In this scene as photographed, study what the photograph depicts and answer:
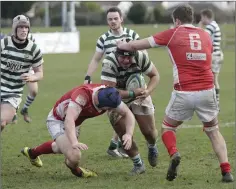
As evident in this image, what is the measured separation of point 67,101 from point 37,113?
7194 mm

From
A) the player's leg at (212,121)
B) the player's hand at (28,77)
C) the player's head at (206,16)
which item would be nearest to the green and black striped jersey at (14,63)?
the player's hand at (28,77)

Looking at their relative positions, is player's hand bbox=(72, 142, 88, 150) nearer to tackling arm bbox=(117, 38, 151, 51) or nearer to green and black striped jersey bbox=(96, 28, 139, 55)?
tackling arm bbox=(117, 38, 151, 51)

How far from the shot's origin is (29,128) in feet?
42.1

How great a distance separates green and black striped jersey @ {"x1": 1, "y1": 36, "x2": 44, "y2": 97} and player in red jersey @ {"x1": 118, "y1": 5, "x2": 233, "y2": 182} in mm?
1800

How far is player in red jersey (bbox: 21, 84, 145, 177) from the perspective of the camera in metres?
7.54

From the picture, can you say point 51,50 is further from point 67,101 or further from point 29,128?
point 67,101

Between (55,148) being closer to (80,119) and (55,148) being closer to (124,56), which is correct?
(80,119)

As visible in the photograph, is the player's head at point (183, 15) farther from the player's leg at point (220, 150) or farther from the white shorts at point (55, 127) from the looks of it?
the white shorts at point (55, 127)

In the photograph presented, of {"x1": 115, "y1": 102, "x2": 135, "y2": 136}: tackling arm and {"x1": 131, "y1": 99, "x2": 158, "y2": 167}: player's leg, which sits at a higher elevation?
{"x1": 115, "y1": 102, "x2": 135, "y2": 136}: tackling arm

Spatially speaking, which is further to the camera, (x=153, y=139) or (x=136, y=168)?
(x=153, y=139)

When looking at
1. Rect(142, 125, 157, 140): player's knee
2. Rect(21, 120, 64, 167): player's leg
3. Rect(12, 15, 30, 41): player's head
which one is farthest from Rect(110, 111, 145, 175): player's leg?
Rect(12, 15, 30, 41): player's head

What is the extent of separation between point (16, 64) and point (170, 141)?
252 cm

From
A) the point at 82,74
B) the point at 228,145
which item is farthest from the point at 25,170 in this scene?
the point at 82,74

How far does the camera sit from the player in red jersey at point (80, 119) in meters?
7.54
